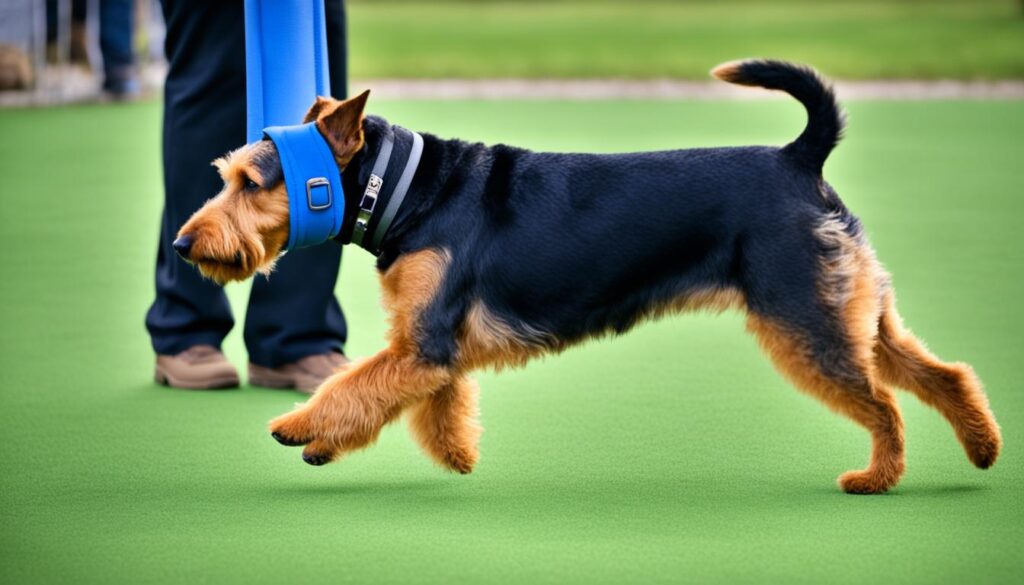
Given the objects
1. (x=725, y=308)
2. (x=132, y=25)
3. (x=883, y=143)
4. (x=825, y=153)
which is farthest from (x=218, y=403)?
(x=132, y=25)

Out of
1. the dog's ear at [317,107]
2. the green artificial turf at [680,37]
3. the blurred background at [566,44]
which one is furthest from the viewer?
the green artificial turf at [680,37]

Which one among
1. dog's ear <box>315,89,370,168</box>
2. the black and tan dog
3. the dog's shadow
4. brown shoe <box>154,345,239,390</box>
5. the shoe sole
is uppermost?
dog's ear <box>315,89,370,168</box>

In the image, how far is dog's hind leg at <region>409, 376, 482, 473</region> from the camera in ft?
15.3

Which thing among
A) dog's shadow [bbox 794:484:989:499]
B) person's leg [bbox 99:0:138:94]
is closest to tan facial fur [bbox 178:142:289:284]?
dog's shadow [bbox 794:484:989:499]

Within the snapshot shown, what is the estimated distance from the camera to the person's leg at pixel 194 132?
5598mm

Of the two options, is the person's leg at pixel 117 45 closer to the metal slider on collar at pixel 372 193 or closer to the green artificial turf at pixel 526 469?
the green artificial turf at pixel 526 469

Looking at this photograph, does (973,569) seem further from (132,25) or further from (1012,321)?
(132,25)

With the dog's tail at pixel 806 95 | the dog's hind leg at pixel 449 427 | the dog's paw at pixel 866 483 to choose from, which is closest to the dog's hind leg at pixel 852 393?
the dog's paw at pixel 866 483

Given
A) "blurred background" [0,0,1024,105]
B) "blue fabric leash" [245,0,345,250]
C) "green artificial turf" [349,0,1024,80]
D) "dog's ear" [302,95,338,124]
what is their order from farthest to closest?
"green artificial turf" [349,0,1024,80]
"blurred background" [0,0,1024,105]
"blue fabric leash" [245,0,345,250]
"dog's ear" [302,95,338,124]

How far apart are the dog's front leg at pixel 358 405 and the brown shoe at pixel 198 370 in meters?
1.33

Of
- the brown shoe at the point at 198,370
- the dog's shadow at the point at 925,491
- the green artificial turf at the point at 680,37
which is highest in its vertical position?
the dog's shadow at the point at 925,491

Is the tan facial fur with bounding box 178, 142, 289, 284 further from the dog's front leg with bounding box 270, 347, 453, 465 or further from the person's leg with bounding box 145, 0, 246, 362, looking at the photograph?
the person's leg with bounding box 145, 0, 246, 362

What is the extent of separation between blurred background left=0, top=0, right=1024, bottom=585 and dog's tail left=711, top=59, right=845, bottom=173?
3.01 feet

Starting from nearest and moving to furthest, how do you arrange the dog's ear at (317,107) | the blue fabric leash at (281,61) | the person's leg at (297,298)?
1. the dog's ear at (317,107)
2. the blue fabric leash at (281,61)
3. the person's leg at (297,298)
